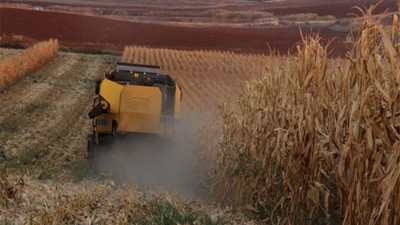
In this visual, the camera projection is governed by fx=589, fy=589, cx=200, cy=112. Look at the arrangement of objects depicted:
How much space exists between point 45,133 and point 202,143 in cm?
510

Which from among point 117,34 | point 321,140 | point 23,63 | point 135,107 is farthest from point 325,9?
point 321,140

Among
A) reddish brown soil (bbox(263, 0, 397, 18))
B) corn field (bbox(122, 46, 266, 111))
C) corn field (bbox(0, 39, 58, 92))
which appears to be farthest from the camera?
reddish brown soil (bbox(263, 0, 397, 18))

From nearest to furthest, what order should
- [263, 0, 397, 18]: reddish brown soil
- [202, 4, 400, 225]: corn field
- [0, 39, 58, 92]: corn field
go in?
[202, 4, 400, 225]: corn field
[0, 39, 58, 92]: corn field
[263, 0, 397, 18]: reddish brown soil

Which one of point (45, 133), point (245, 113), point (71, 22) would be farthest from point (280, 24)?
point (245, 113)

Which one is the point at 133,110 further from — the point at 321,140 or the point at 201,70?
the point at 201,70

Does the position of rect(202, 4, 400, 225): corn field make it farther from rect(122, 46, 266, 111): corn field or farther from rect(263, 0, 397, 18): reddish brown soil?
rect(263, 0, 397, 18): reddish brown soil

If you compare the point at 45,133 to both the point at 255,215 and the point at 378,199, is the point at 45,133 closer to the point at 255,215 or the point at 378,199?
the point at 255,215

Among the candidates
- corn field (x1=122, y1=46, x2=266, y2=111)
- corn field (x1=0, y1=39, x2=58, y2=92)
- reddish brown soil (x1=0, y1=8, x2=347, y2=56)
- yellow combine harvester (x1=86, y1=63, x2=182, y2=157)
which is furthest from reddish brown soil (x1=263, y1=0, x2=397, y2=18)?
yellow combine harvester (x1=86, y1=63, x2=182, y2=157)

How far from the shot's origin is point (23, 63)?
2338cm

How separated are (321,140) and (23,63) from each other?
65.7 ft

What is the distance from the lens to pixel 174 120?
33.6ft

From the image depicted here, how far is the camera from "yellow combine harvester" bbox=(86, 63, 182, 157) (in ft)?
32.6

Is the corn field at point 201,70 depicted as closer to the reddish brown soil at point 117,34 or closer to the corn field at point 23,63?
the corn field at point 23,63

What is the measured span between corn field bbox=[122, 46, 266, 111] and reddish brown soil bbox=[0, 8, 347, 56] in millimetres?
5576
